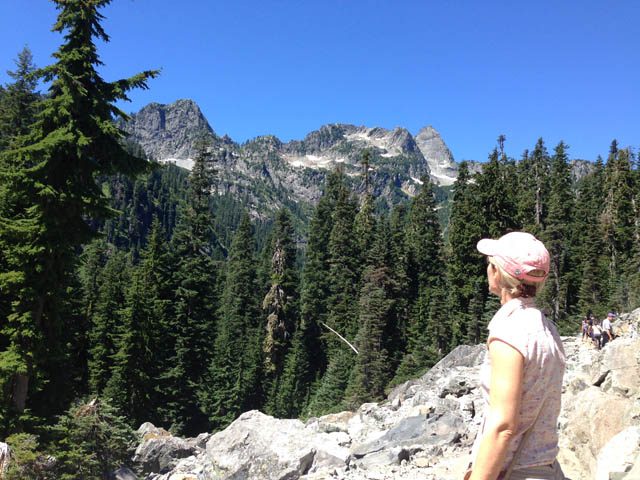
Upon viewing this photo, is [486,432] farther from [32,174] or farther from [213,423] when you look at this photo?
[213,423]

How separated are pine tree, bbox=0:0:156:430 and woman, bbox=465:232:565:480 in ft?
39.2

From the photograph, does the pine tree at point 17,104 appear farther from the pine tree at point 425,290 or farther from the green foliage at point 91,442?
the pine tree at point 425,290

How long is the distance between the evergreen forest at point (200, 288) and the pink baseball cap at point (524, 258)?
10410 millimetres

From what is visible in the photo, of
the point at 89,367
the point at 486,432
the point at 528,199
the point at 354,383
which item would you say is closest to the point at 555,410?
the point at 486,432

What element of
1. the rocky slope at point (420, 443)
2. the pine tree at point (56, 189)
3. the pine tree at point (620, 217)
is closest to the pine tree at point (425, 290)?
the pine tree at point (620, 217)

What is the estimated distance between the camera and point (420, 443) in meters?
10.7

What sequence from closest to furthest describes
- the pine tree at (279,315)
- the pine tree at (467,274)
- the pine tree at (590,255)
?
the pine tree at (467,274)
the pine tree at (590,255)
the pine tree at (279,315)

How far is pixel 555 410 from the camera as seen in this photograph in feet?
8.16

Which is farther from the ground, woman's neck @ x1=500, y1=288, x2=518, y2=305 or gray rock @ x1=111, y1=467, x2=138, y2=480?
woman's neck @ x1=500, y1=288, x2=518, y2=305

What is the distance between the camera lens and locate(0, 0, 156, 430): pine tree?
11.8 m

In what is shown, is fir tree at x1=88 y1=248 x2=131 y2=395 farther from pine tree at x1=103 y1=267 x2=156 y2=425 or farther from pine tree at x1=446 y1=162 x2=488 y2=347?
pine tree at x1=446 y1=162 x2=488 y2=347

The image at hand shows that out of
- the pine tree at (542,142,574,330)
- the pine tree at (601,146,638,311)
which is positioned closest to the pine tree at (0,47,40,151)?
the pine tree at (542,142,574,330)

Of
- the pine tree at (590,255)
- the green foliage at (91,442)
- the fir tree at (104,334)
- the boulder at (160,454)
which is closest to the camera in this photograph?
the green foliage at (91,442)

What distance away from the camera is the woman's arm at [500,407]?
229cm
